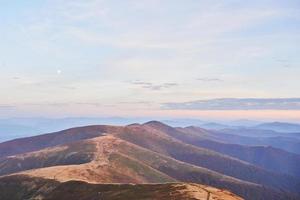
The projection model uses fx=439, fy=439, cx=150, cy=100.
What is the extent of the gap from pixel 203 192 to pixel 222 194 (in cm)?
549

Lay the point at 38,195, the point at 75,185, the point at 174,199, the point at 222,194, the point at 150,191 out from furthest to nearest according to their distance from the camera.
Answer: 1. the point at 38,195
2. the point at 75,185
3. the point at 150,191
4. the point at 222,194
5. the point at 174,199

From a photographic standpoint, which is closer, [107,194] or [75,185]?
[107,194]

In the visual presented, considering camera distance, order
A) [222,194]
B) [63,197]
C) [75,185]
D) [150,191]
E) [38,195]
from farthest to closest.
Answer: [38,195] → [75,185] → [63,197] → [150,191] → [222,194]

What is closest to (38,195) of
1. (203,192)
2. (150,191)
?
(150,191)

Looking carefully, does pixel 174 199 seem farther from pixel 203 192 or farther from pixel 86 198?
pixel 86 198

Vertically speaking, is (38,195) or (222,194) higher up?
(222,194)

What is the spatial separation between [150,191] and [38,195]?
74009mm

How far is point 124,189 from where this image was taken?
16162 cm

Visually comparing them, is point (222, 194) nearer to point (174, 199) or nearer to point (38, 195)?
point (174, 199)

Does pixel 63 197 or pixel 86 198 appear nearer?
pixel 86 198

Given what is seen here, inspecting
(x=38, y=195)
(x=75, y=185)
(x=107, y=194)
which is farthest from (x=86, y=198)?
(x=38, y=195)

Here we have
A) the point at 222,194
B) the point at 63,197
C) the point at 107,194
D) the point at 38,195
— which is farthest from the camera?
the point at 38,195

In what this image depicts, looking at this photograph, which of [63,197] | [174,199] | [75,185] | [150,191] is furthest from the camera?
[75,185]

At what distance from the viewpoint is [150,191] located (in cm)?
14738
